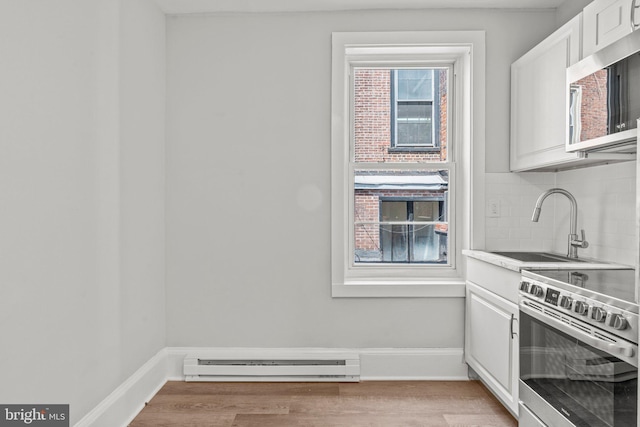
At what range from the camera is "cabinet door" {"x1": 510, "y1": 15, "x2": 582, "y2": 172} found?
2.44 m

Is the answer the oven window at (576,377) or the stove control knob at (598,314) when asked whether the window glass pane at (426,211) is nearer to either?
A: the oven window at (576,377)

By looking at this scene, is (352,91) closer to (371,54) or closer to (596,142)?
(371,54)

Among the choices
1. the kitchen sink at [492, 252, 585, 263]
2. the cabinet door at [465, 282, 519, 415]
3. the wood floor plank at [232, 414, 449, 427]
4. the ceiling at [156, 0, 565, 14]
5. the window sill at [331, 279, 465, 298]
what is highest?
the ceiling at [156, 0, 565, 14]

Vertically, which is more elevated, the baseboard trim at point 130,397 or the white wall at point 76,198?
the white wall at point 76,198

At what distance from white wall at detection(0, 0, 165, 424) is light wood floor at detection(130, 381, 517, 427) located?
374 millimetres

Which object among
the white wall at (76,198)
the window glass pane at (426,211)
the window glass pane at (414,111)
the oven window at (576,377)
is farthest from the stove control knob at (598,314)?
the white wall at (76,198)

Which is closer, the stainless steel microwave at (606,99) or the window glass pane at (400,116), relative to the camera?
the stainless steel microwave at (606,99)

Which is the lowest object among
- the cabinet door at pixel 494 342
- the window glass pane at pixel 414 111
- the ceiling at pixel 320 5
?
the cabinet door at pixel 494 342

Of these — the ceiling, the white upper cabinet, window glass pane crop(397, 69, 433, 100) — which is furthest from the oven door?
the ceiling

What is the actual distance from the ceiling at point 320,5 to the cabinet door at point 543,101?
1.46 feet

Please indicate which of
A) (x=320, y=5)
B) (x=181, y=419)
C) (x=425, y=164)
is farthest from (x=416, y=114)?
(x=181, y=419)

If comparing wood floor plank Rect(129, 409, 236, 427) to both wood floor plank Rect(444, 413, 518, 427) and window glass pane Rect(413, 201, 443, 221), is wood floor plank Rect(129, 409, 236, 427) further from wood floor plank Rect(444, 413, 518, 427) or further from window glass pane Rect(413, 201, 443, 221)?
window glass pane Rect(413, 201, 443, 221)

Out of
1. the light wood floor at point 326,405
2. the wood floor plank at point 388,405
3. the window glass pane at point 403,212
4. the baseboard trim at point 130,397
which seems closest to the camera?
the baseboard trim at point 130,397

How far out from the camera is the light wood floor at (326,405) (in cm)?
256
